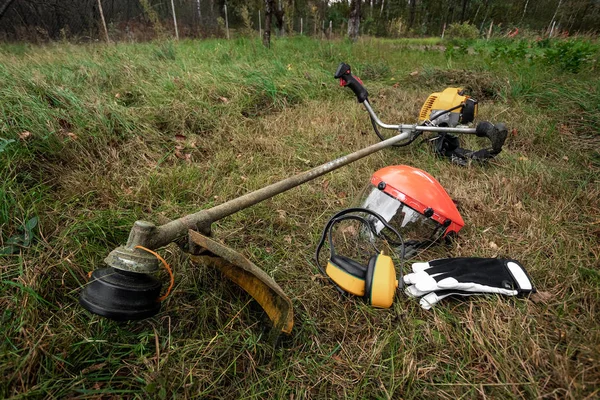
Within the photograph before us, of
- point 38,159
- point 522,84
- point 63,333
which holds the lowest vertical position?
point 63,333

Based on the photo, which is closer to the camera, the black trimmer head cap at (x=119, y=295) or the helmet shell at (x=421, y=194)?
the black trimmer head cap at (x=119, y=295)

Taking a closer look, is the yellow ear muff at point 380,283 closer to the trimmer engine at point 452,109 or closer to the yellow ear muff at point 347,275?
the yellow ear muff at point 347,275

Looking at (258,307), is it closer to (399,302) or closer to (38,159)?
(399,302)

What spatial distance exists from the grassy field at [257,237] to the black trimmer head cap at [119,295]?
258 mm

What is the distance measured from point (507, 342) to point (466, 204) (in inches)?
46.4

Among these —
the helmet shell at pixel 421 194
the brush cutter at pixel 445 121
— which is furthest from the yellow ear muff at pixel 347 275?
the brush cutter at pixel 445 121

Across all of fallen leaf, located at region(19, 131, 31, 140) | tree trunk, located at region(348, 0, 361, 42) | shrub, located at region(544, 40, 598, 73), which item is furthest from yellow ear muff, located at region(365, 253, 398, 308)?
tree trunk, located at region(348, 0, 361, 42)

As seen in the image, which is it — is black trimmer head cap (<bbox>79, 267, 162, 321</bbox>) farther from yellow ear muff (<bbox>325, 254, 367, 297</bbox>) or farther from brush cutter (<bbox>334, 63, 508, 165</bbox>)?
brush cutter (<bbox>334, 63, 508, 165</bbox>)

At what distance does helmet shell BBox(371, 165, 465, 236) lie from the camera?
1.64 meters

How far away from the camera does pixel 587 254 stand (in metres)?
1.64

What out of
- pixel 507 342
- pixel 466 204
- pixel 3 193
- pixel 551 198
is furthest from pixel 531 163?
pixel 3 193

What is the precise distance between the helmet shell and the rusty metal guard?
92cm

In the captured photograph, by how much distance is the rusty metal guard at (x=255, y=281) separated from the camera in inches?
42.4

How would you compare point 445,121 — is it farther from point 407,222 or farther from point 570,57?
point 570,57
